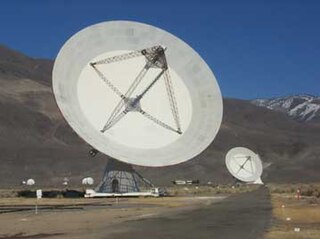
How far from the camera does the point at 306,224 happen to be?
122 feet

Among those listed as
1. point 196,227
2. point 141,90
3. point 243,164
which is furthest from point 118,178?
point 243,164

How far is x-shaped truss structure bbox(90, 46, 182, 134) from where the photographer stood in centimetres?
6694

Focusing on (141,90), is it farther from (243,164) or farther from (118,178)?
(243,164)

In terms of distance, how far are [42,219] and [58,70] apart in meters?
23.0

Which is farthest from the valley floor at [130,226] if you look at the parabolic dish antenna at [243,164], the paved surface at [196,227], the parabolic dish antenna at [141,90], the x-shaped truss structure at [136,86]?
the parabolic dish antenna at [243,164]

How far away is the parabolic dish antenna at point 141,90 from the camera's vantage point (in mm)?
64438

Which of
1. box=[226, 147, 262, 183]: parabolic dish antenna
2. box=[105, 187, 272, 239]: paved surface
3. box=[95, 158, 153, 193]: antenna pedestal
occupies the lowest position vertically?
box=[105, 187, 272, 239]: paved surface

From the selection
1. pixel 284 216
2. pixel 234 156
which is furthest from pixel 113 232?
pixel 234 156

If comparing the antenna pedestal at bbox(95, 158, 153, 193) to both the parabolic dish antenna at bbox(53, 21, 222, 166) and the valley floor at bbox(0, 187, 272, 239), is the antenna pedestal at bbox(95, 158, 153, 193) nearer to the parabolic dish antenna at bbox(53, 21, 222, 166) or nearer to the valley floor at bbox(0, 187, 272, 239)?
the parabolic dish antenna at bbox(53, 21, 222, 166)

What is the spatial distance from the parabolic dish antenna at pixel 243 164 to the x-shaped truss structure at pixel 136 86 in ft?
219

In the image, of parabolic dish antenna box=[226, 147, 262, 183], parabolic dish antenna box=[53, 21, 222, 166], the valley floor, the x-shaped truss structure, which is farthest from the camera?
parabolic dish antenna box=[226, 147, 262, 183]

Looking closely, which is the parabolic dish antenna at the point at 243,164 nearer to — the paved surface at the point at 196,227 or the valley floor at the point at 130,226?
the valley floor at the point at 130,226

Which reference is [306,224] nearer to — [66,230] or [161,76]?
[66,230]

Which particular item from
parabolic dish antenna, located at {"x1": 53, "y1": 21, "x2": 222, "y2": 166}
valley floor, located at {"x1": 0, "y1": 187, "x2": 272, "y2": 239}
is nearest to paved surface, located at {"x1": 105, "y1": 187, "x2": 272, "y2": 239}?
valley floor, located at {"x1": 0, "y1": 187, "x2": 272, "y2": 239}
